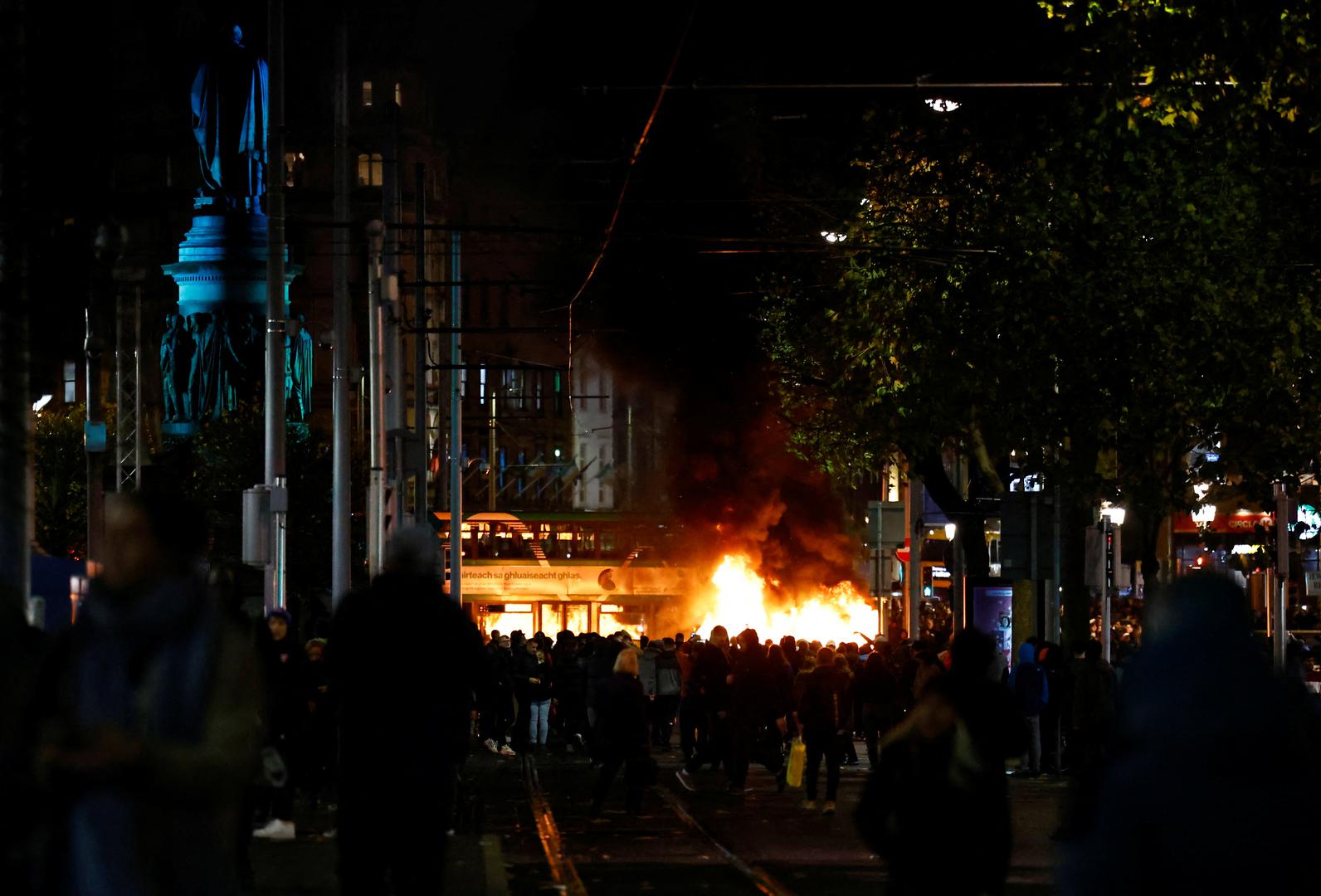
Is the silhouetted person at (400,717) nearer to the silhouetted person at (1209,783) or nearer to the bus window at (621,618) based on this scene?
the silhouetted person at (1209,783)

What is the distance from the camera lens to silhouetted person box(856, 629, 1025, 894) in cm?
767

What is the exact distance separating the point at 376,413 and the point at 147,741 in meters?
21.6

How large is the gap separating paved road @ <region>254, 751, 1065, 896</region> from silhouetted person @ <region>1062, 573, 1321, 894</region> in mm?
9342

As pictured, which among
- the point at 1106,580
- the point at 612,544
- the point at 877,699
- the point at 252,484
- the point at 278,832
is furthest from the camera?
the point at 612,544

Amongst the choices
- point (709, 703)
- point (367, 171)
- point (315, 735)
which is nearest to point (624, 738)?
point (315, 735)

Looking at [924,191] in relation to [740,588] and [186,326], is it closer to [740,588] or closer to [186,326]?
[740,588]

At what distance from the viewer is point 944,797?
7809 millimetres

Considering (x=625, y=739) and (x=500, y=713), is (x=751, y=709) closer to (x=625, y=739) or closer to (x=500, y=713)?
(x=625, y=739)

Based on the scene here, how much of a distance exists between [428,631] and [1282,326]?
20.8 m

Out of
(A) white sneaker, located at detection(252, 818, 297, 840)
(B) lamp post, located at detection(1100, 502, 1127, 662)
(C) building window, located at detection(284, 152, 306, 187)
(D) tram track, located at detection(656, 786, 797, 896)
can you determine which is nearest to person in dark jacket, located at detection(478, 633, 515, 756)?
(D) tram track, located at detection(656, 786, 797, 896)

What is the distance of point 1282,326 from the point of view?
90.2 feet

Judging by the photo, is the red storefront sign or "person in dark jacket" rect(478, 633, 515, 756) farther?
the red storefront sign

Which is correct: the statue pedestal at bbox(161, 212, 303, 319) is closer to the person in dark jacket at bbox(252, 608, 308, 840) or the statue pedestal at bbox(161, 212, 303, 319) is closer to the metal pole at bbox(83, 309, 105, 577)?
the metal pole at bbox(83, 309, 105, 577)

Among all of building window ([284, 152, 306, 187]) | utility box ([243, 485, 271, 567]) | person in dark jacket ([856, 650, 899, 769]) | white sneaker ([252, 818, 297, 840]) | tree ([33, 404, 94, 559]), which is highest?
building window ([284, 152, 306, 187])
